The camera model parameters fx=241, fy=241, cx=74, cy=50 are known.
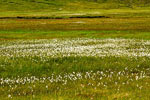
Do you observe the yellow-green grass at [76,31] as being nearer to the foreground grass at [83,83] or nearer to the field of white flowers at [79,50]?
the field of white flowers at [79,50]

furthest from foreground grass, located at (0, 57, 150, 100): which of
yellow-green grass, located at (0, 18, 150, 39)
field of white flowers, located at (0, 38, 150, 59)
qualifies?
yellow-green grass, located at (0, 18, 150, 39)

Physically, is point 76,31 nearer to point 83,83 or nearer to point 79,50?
point 79,50

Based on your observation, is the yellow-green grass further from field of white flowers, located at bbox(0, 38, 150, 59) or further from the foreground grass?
the foreground grass

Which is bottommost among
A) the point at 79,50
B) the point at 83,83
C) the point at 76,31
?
the point at 76,31

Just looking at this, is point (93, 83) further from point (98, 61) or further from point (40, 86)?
point (98, 61)

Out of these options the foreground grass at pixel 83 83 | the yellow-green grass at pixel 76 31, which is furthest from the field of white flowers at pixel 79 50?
the yellow-green grass at pixel 76 31

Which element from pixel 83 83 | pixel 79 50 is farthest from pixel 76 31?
pixel 83 83

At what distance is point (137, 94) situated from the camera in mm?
9344

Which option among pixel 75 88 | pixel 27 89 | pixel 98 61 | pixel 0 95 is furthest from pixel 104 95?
pixel 98 61

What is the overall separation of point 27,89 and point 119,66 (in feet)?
21.8

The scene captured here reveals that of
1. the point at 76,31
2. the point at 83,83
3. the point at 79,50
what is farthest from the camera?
the point at 76,31

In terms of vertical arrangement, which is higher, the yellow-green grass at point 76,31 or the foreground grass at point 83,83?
the foreground grass at point 83,83

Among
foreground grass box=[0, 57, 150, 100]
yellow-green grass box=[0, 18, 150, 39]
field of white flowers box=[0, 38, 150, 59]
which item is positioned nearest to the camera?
foreground grass box=[0, 57, 150, 100]

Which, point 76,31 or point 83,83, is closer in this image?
point 83,83
